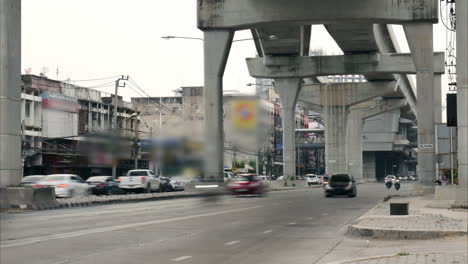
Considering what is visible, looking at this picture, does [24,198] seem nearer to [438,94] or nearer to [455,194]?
[455,194]

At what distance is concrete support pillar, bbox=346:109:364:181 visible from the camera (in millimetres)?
128375

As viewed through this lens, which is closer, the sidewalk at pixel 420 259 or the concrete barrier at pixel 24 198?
the sidewalk at pixel 420 259

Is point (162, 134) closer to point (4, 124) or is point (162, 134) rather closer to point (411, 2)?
point (4, 124)

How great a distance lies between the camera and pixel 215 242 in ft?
55.5

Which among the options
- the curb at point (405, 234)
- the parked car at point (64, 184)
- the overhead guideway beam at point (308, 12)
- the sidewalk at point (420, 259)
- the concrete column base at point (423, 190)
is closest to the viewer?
the sidewalk at point (420, 259)

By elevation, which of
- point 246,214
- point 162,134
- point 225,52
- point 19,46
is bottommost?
point 246,214

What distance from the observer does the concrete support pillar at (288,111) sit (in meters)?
85.6

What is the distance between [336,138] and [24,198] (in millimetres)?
80435

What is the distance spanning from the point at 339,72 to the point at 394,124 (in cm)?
7312

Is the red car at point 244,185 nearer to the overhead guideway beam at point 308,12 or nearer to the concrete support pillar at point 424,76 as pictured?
the overhead guideway beam at point 308,12

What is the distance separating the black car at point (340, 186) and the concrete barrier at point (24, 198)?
24.1 meters

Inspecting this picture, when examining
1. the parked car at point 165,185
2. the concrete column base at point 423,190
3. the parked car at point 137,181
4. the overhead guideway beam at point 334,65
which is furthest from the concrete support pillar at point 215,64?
the overhead guideway beam at point 334,65

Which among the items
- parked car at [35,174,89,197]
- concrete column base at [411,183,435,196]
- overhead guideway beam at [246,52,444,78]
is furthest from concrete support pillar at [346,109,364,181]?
parked car at [35,174,89,197]

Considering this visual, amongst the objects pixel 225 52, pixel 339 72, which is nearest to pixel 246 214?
pixel 225 52
